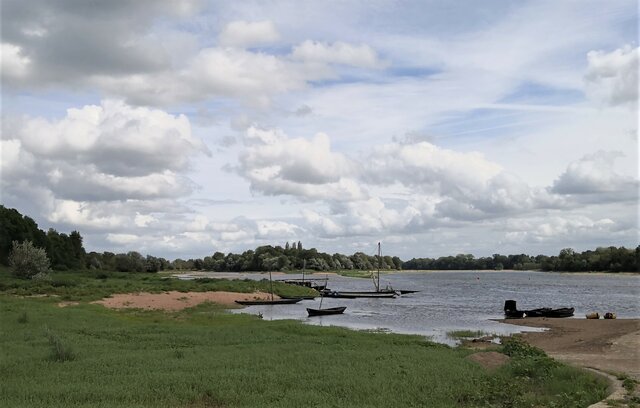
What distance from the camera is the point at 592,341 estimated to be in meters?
33.8

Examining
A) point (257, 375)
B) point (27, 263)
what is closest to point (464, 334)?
point (257, 375)

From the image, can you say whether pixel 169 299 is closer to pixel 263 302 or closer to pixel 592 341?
pixel 263 302

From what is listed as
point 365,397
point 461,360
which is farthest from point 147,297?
point 365,397

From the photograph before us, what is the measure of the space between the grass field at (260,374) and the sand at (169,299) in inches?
933

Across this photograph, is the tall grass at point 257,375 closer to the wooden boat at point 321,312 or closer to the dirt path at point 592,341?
the dirt path at point 592,341

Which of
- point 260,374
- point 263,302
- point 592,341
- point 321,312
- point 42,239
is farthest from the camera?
point 42,239

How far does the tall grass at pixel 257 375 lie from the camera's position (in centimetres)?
1515

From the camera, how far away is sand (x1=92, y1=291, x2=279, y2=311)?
52750 millimetres

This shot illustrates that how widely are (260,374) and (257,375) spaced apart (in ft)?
0.72

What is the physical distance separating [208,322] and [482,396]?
1133 inches

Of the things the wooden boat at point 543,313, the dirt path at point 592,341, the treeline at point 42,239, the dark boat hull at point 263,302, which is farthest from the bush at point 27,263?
the dirt path at point 592,341

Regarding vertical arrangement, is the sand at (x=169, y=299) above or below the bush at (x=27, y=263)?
below

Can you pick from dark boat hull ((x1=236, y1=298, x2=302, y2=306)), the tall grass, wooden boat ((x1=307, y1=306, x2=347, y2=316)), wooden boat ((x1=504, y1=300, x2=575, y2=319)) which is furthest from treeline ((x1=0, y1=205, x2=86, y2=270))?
the tall grass

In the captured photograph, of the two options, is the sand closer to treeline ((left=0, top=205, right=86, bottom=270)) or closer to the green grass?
the green grass
